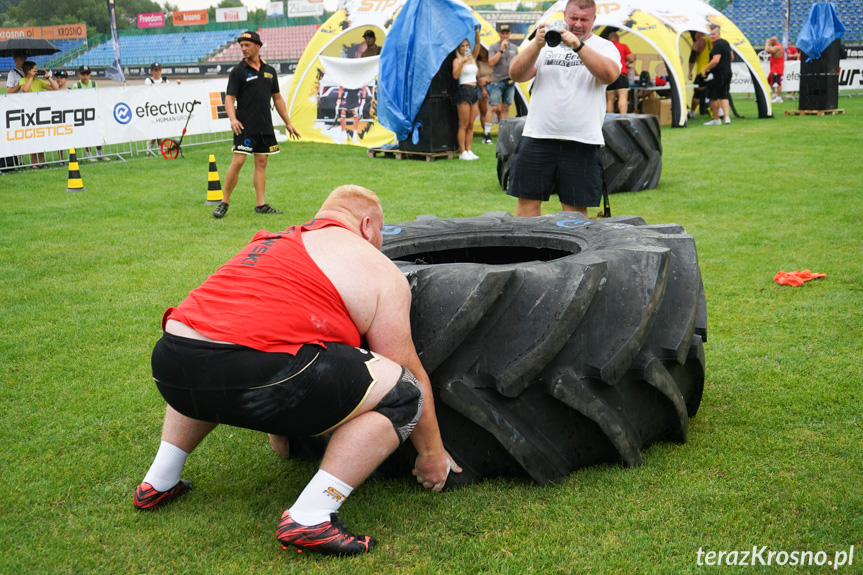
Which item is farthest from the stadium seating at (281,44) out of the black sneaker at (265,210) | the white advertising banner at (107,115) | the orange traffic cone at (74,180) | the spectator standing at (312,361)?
the spectator standing at (312,361)

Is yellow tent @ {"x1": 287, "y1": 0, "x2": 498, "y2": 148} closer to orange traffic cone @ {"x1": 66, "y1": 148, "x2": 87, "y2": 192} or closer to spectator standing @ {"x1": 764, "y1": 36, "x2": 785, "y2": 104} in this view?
orange traffic cone @ {"x1": 66, "y1": 148, "x2": 87, "y2": 192}

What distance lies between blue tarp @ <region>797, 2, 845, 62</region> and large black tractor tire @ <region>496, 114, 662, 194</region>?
10602 millimetres

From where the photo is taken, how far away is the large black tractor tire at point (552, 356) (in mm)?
2689

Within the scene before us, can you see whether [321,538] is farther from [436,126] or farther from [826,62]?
[826,62]

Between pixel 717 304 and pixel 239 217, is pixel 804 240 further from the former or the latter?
pixel 239 217

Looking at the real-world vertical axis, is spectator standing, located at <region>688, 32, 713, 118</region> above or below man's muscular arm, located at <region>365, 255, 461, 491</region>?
above

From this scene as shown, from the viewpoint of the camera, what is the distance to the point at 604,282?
9.19 feet

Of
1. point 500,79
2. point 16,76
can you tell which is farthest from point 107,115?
point 500,79

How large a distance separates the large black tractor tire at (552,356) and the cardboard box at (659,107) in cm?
1566

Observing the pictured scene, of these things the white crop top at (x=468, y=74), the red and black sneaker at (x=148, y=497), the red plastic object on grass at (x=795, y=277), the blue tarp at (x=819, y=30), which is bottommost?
the red and black sneaker at (x=148, y=497)

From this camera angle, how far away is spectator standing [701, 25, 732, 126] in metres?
16.0

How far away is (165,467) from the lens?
271cm

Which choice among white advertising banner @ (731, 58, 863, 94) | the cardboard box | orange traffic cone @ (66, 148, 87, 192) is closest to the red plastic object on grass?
orange traffic cone @ (66, 148, 87, 192)

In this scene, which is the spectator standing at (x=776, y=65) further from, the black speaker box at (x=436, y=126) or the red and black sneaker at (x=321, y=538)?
the red and black sneaker at (x=321, y=538)
